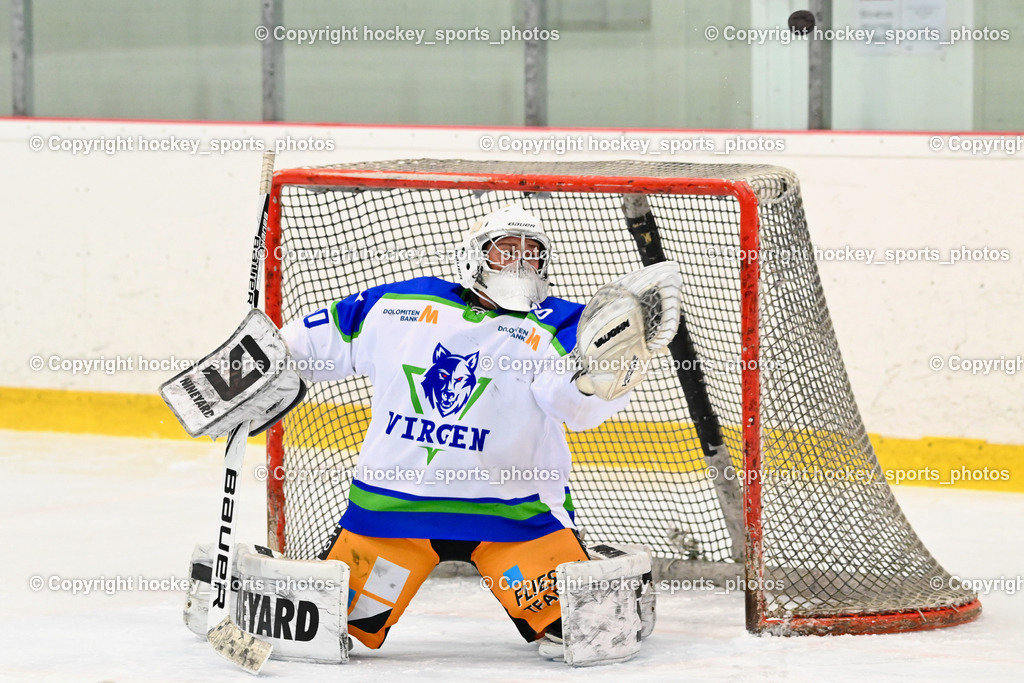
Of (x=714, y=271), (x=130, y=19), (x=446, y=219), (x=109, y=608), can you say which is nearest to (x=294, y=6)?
(x=130, y=19)

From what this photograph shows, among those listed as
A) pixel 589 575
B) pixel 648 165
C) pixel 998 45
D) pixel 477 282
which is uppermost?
pixel 998 45

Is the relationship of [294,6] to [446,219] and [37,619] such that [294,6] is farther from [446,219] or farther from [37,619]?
[37,619]

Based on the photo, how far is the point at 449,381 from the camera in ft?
12.4

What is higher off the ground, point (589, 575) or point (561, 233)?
point (561, 233)

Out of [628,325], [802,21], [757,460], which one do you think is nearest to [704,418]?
[757,460]

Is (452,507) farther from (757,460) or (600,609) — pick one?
(757,460)

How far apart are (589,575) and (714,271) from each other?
2454 millimetres

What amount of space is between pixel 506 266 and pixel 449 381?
299 mm

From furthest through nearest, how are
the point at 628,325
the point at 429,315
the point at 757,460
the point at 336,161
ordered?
1. the point at 336,161
2. the point at 757,460
3. the point at 429,315
4. the point at 628,325

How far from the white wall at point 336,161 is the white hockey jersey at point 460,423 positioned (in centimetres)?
243

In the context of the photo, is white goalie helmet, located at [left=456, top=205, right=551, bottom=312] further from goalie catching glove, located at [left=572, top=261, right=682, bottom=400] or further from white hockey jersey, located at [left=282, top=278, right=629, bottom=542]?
goalie catching glove, located at [left=572, top=261, right=682, bottom=400]

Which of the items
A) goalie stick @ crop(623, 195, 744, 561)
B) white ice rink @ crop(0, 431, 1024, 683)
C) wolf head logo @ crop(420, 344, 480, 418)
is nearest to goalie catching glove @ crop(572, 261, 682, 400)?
wolf head logo @ crop(420, 344, 480, 418)

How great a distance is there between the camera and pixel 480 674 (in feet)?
12.1

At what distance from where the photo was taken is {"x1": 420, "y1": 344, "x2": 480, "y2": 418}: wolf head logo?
378 cm
